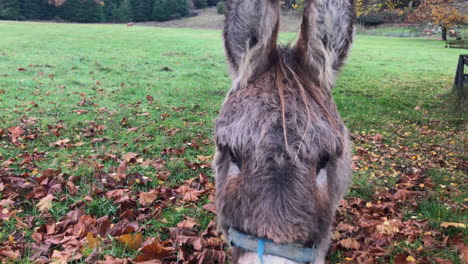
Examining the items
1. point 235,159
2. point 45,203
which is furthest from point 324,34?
point 45,203

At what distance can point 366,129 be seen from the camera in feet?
27.9

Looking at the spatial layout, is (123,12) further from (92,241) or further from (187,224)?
(92,241)

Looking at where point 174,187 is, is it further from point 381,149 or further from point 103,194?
point 381,149

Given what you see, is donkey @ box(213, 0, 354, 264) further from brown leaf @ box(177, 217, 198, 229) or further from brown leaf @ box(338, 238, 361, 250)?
brown leaf @ box(177, 217, 198, 229)

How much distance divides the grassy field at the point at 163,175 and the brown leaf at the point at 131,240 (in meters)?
0.01

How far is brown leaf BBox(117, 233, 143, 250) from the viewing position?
11.6ft

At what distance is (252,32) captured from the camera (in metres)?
2.66

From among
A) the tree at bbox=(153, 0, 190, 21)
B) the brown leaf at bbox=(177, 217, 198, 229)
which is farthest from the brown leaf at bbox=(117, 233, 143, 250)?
the tree at bbox=(153, 0, 190, 21)

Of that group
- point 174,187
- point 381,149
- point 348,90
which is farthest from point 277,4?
point 348,90

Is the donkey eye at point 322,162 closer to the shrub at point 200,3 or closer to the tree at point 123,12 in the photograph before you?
the tree at point 123,12

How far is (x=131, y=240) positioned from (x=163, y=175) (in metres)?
1.83

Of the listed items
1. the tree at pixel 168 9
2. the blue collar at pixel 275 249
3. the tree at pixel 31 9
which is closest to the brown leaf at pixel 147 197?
the blue collar at pixel 275 249

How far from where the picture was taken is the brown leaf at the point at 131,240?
11.6 ft

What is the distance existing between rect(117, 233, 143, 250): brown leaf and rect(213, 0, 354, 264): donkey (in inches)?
58.4
